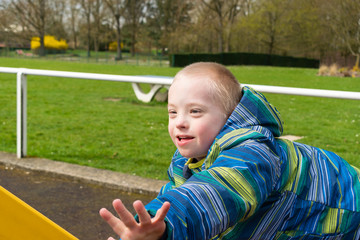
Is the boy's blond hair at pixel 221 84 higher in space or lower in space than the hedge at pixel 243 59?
higher

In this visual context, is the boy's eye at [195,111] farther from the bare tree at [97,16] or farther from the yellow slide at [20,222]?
the bare tree at [97,16]

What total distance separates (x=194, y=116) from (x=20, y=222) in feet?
2.07

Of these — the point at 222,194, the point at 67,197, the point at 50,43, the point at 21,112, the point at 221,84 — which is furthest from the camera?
the point at 50,43

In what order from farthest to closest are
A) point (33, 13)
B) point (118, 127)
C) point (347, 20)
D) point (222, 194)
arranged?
1. point (33, 13)
2. point (347, 20)
3. point (118, 127)
4. point (222, 194)

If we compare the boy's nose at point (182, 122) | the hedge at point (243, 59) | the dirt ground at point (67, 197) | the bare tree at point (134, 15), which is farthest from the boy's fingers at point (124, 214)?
the bare tree at point (134, 15)

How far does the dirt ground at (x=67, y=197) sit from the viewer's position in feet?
9.99

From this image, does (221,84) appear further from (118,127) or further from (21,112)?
(118,127)

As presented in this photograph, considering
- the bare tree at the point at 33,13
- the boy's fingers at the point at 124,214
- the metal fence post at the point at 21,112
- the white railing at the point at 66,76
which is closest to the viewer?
the boy's fingers at the point at 124,214

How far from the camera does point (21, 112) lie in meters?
4.47

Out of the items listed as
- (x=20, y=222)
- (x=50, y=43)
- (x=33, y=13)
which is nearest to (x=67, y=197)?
(x=20, y=222)

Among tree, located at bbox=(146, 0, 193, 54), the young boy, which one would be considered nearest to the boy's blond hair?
the young boy

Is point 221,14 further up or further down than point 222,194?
further up

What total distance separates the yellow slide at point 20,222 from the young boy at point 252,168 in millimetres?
446

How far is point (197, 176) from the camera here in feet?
4.04
